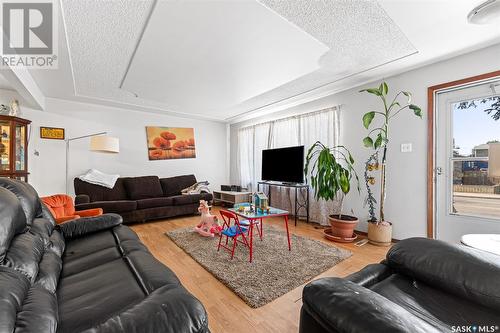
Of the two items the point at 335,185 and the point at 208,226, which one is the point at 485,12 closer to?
the point at 335,185

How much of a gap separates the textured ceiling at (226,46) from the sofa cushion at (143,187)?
1.71 metres

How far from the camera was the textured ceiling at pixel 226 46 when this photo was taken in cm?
173

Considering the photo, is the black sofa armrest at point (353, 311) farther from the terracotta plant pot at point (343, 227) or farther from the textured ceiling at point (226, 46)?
the terracotta plant pot at point (343, 227)

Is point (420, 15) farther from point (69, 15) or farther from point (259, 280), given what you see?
point (69, 15)

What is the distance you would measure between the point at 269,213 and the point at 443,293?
1.73 meters

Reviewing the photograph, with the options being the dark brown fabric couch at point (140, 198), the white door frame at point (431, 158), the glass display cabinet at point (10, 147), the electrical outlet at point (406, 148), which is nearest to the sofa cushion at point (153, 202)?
the dark brown fabric couch at point (140, 198)

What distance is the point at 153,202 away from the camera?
406 centimetres

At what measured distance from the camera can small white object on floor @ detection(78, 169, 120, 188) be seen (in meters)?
4.01

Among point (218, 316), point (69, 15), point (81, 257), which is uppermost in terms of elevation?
point (69, 15)

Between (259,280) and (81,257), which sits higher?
(81,257)

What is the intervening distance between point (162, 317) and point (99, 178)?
436cm

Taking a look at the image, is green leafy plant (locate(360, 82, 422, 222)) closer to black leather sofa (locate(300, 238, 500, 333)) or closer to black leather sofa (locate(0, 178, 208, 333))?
black leather sofa (locate(300, 238, 500, 333))

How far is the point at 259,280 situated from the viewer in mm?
1958

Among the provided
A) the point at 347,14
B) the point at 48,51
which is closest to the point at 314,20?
the point at 347,14
